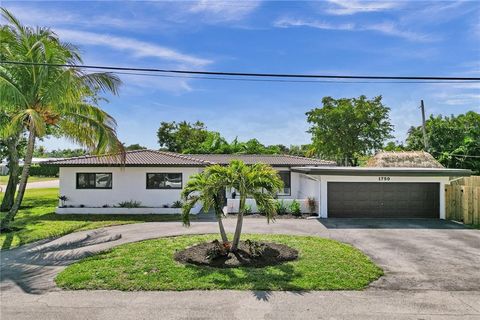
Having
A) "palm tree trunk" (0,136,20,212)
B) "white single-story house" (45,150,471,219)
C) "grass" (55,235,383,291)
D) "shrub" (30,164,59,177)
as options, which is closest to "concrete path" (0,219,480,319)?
"grass" (55,235,383,291)

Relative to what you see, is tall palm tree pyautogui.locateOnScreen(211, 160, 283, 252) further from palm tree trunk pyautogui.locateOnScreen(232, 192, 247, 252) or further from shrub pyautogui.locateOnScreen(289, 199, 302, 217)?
shrub pyautogui.locateOnScreen(289, 199, 302, 217)

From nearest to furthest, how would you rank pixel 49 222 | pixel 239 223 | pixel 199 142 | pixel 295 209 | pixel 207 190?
1. pixel 207 190
2. pixel 239 223
3. pixel 49 222
4. pixel 295 209
5. pixel 199 142

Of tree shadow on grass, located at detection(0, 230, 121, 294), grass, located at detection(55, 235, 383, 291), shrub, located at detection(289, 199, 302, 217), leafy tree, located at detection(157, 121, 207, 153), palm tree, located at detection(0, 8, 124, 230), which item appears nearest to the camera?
grass, located at detection(55, 235, 383, 291)

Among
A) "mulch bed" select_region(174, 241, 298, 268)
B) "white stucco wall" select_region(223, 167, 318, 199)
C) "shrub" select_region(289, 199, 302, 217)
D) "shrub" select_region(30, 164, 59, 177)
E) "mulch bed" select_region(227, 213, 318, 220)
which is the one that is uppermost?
"shrub" select_region(30, 164, 59, 177)

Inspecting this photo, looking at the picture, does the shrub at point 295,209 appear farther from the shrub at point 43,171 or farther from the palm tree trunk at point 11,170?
the shrub at point 43,171

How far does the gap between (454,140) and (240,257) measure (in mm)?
31511

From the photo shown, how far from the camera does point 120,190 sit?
1975 cm

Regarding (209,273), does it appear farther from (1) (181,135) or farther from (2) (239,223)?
(1) (181,135)

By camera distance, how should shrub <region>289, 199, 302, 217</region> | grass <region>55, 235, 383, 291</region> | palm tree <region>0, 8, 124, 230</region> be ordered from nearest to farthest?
grass <region>55, 235, 383, 291</region>
palm tree <region>0, 8, 124, 230</region>
shrub <region>289, 199, 302, 217</region>

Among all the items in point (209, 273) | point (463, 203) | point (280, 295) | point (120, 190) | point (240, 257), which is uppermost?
point (120, 190)

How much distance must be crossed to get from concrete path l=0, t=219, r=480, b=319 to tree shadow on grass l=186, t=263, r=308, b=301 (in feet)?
0.64

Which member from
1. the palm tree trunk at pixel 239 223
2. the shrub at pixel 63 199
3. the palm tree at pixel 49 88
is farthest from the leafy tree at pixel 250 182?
the shrub at pixel 63 199

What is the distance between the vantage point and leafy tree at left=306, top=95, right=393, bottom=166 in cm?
3512

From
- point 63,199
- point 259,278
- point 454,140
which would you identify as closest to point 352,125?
point 454,140
